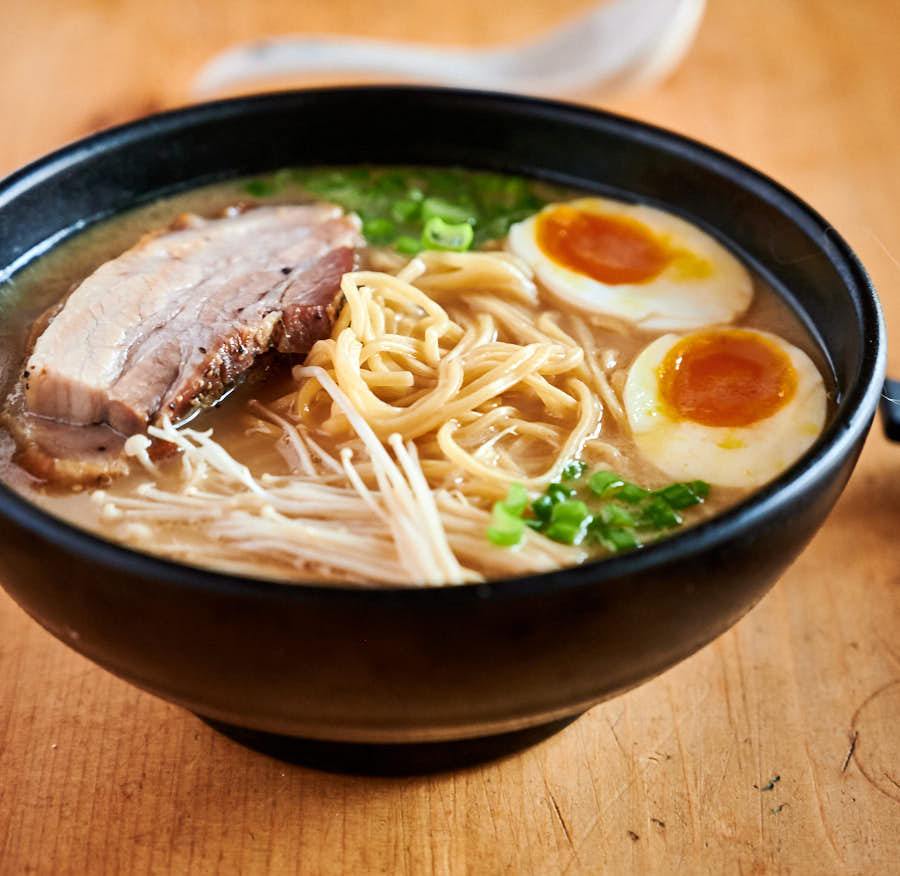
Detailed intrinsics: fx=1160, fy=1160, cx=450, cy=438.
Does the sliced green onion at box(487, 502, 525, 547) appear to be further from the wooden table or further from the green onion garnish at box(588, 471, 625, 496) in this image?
the wooden table

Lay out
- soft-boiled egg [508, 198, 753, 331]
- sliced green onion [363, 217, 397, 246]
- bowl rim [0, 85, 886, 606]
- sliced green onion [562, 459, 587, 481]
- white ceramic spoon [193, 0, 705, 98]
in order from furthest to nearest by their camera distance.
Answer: white ceramic spoon [193, 0, 705, 98]
sliced green onion [363, 217, 397, 246]
soft-boiled egg [508, 198, 753, 331]
sliced green onion [562, 459, 587, 481]
bowl rim [0, 85, 886, 606]

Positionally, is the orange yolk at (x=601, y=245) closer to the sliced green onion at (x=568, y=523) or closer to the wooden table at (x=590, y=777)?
the wooden table at (x=590, y=777)

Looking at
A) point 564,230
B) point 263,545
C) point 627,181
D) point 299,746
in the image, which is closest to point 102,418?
point 263,545

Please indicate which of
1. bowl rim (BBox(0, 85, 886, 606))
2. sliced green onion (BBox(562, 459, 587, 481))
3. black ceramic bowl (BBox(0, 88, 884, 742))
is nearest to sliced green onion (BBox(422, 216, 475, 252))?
bowl rim (BBox(0, 85, 886, 606))

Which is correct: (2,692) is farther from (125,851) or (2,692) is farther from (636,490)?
(636,490)

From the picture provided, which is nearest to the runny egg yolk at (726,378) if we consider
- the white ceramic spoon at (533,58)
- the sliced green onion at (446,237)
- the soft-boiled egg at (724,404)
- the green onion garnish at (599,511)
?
the soft-boiled egg at (724,404)

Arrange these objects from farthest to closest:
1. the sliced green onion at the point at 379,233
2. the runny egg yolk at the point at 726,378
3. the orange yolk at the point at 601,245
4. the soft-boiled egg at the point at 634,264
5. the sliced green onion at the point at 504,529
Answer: the sliced green onion at the point at 379,233 < the orange yolk at the point at 601,245 < the soft-boiled egg at the point at 634,264 < the runny egg yolk at the point at 726,378 < the sliced green onion at the point at 504,529
